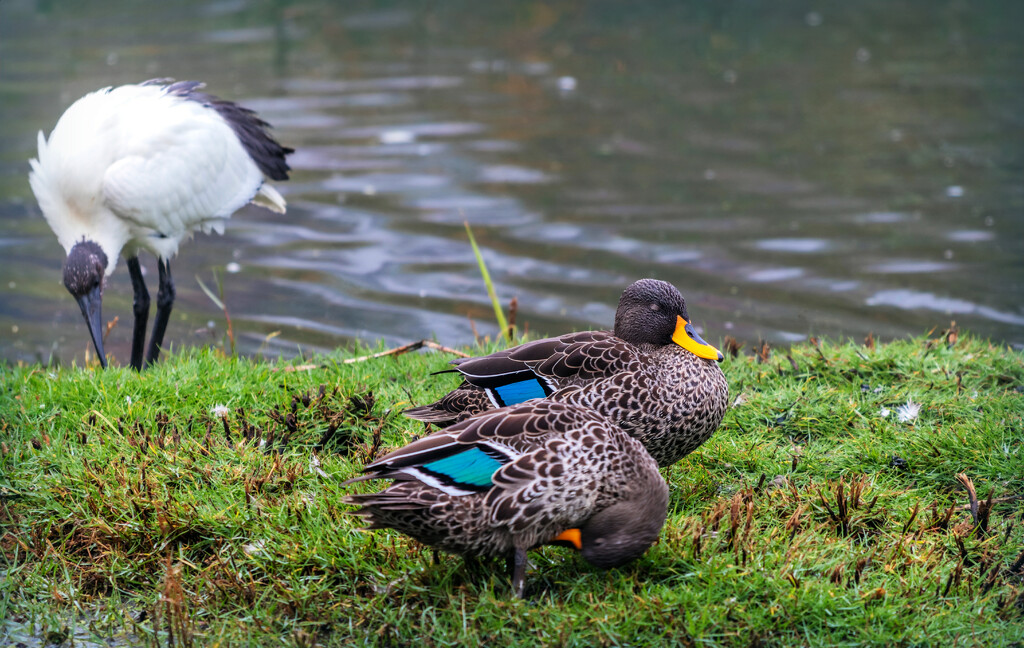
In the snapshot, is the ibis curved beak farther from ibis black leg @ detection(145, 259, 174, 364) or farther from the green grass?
the green grass

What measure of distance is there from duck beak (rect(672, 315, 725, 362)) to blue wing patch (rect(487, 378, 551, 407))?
577 mm

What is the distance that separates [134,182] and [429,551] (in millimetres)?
3338

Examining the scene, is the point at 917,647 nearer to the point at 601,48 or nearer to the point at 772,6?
the point at 601,48

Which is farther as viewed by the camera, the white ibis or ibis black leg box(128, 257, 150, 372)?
ibis black leg box(128, 257, 150, 372)

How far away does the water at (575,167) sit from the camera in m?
7.55

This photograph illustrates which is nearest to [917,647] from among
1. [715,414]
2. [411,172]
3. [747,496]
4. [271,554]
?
[747,496]

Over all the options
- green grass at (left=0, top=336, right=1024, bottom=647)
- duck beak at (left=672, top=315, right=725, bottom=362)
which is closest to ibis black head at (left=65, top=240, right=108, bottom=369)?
green grass at (left=0, top=336, right=1024, bottom=647)

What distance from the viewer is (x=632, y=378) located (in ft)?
12.7

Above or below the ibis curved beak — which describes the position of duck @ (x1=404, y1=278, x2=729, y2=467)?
above

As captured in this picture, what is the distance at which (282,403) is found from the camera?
4.77m

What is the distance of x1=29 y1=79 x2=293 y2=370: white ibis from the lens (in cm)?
586

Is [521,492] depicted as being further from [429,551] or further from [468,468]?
[429,551]

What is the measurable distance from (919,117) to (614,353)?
30.0 feet

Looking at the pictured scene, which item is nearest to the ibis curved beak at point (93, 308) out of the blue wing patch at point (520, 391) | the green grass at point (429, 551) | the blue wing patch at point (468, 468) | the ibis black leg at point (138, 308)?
the ibis black leg at point (138, 308)
